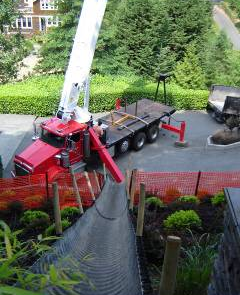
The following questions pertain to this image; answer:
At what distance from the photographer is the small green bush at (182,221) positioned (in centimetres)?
844

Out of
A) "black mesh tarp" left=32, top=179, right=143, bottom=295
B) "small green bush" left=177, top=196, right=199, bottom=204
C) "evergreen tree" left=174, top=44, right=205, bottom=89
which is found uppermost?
"black mesh tarp" left=32, top=179, right=143, bottom=295

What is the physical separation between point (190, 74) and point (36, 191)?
14348 millimetres

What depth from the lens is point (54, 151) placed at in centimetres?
1294

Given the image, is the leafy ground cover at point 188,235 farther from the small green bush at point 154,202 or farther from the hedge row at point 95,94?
the hedge row at point 95,94

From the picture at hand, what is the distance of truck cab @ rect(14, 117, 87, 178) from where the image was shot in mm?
12734

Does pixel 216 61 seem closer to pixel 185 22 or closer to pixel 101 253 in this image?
pixel 185 22

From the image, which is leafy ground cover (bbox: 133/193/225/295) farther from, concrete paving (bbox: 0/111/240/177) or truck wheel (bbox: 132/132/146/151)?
truck wheel (bbox: 132/132/146/151)

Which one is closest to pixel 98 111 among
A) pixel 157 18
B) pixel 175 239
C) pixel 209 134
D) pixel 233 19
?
pixel 209 134

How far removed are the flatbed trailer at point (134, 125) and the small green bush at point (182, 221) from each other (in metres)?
5.88

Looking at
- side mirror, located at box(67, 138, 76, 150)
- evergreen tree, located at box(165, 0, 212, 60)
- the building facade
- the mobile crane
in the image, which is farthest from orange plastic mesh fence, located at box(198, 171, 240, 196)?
the building facade

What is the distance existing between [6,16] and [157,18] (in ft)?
30.0

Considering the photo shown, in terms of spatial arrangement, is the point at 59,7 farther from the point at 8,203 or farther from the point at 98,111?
the point at 8,203

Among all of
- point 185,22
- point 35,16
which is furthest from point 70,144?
point 35,16

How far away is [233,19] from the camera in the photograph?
173ft
